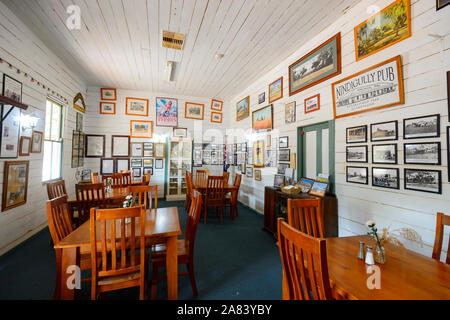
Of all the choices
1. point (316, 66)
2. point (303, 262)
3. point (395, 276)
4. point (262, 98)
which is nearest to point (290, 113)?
point (316, 66)

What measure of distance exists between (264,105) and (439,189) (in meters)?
3.42

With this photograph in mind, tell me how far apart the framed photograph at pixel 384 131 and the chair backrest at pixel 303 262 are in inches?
71.9

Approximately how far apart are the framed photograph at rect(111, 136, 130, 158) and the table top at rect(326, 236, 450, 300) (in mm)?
5764

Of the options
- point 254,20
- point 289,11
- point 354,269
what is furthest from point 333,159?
point 254,20

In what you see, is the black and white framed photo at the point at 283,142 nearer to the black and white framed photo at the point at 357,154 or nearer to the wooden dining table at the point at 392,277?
the black and white framed photo at the point at 357,154

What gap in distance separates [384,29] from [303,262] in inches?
107

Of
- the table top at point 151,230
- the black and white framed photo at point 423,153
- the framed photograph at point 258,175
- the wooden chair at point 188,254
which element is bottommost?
the wooden chair at point 188,254

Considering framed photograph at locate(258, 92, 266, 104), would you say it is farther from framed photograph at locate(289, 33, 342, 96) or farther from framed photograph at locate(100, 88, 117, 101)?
framed photograph at locate(100, 88, 117, 101)

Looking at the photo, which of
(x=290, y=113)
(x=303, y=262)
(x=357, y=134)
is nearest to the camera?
(x=303, y=262)

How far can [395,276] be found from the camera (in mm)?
1114

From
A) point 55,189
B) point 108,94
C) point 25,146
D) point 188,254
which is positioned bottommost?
point 188,254

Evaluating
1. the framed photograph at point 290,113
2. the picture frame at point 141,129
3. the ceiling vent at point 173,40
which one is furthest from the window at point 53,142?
the framed photograph at point 290,113

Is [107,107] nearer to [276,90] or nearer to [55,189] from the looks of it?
[55,189]

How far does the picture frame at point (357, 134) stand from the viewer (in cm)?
236
